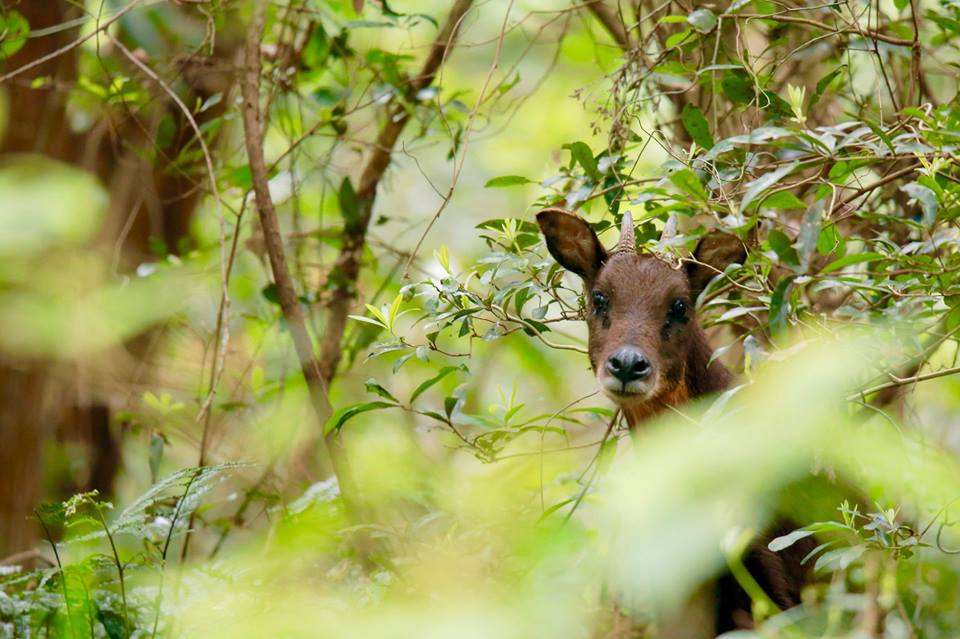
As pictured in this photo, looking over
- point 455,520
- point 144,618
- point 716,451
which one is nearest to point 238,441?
point 455,520

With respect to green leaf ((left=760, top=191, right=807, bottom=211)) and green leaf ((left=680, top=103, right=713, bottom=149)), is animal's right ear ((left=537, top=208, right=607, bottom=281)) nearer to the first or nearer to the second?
green leaf ((left=680, top=103, right=713, bottom=149))

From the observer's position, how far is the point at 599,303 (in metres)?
4.63

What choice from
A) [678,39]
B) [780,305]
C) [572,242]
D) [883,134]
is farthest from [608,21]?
[780,305]

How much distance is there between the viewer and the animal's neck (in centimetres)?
464

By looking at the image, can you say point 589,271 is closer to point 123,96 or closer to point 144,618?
point 144,618

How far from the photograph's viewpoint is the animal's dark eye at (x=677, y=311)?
4.57 meters

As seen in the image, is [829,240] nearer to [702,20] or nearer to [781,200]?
[781,200]

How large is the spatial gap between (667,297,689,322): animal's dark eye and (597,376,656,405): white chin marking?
336 mm

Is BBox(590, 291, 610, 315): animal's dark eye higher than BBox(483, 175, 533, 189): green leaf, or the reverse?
BBox(483, 175, 533, 189): green leaf

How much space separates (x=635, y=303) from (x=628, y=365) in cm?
37

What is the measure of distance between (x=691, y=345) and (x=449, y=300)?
4.11 feet

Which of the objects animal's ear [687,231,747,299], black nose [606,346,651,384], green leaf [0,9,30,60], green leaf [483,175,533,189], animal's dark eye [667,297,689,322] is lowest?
black nose [606,346,651,384]

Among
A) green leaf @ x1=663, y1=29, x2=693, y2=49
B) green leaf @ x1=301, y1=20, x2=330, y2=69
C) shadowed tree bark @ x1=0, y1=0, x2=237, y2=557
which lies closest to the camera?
green leaf @ x1=663, y1=29, x2=693, y2=49

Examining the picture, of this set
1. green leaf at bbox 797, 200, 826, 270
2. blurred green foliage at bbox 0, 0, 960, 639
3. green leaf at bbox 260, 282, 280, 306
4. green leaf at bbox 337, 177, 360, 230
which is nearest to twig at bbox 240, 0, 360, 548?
blurred green foliage at bbox 0, 0, 960, 639
